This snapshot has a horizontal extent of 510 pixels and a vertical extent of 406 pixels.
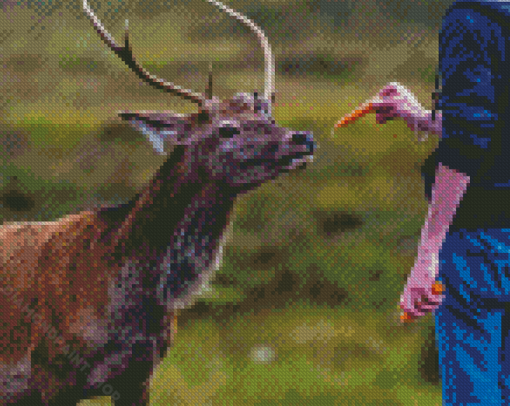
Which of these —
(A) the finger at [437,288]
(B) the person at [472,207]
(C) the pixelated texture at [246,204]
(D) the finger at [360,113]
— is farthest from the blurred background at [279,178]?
(A) the finger at [437,288]

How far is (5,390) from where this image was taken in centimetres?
185

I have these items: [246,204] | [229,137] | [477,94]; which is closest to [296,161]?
[229,137]

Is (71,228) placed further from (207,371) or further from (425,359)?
(425,359)

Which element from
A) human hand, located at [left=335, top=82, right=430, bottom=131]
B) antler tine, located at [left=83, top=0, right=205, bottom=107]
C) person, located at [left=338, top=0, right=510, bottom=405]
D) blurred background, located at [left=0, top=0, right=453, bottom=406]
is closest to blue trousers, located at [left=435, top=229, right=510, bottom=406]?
person, located at [left=338, top=0, right=510, bottom=405]

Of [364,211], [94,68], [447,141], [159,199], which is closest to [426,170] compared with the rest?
[447,141]

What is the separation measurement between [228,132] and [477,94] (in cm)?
56

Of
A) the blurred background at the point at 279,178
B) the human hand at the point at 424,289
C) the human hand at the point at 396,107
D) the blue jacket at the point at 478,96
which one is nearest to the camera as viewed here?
the blue jacket at the point at 478,96

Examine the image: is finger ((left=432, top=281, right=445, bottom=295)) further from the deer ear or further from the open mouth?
the deer ear

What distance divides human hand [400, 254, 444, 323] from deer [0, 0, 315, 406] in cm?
36

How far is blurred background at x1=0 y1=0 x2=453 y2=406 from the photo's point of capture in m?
2.33

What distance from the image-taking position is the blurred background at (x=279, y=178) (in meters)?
2.33

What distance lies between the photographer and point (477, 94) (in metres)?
1.76

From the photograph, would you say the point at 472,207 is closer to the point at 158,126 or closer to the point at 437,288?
the point at 437,288

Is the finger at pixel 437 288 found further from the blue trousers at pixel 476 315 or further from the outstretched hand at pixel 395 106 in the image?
the outstretched hand at pixel 395 106
